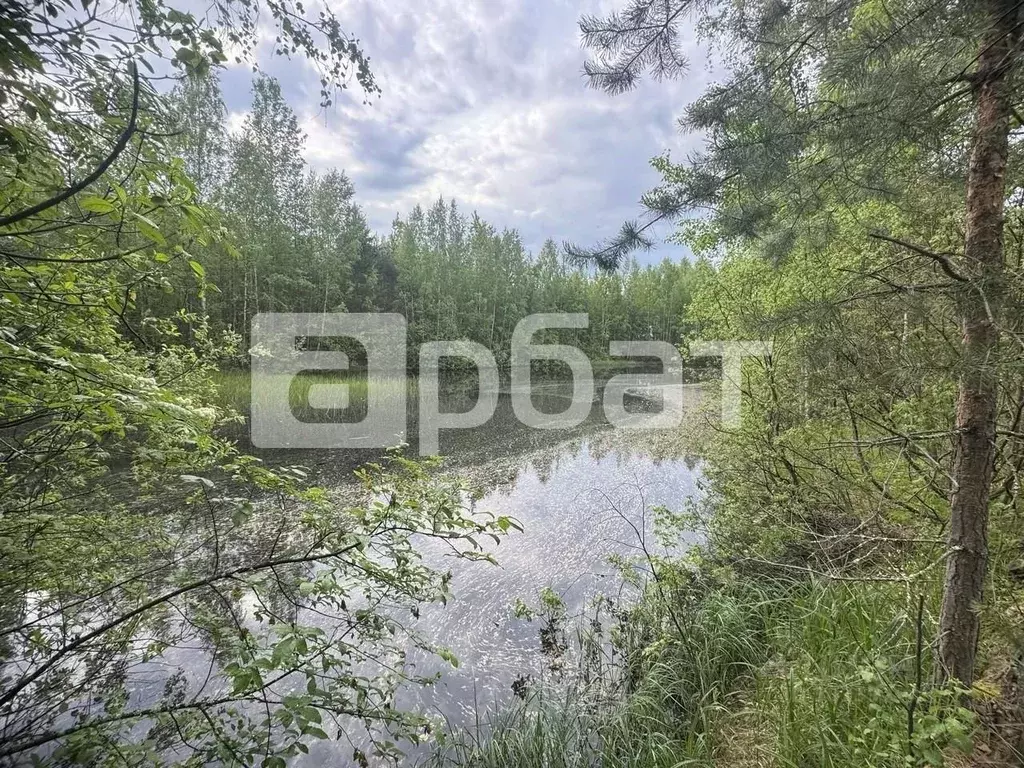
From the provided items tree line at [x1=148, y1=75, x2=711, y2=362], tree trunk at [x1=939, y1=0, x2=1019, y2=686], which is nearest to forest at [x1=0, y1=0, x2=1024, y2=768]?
tree trunk at [x1=939, y1=0, x2=1019, y2=686]

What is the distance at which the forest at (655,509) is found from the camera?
46.4 inches

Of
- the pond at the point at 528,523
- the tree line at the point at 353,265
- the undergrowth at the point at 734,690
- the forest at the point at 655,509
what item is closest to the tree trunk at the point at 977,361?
the forest at the point at 655,509

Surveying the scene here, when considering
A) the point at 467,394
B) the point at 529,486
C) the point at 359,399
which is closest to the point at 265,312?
the point at 359,399

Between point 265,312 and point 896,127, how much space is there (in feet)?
61.9

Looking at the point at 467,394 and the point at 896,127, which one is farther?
the point at 467,394

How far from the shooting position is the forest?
1178 mm

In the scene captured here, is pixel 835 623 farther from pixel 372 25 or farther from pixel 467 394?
pixel 467 394

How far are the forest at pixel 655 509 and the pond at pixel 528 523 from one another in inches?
1.9

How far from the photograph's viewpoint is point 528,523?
557cm

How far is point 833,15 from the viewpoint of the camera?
1679 millimetres

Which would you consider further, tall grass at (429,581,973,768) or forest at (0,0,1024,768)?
tall grass at (429,581,973,768)

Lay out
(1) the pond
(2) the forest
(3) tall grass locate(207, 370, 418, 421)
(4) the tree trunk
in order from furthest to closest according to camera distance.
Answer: (3) tall grass locate(207, 370, 418, 421), (1) the pond, (4) the tree trunk, (2) the forest

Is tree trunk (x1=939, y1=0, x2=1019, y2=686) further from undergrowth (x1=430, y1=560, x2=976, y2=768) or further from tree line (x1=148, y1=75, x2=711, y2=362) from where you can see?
tree line (x1=148, y1=75, x2=711, y2=362)

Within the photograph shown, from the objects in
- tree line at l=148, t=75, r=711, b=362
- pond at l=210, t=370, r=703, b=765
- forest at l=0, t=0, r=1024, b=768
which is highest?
tree line at l=148, t=75, r=711, b=362
